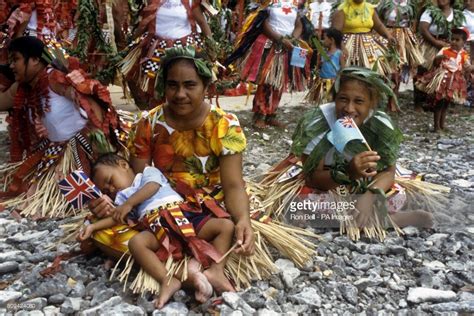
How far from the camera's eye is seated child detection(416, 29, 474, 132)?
5.64 meters

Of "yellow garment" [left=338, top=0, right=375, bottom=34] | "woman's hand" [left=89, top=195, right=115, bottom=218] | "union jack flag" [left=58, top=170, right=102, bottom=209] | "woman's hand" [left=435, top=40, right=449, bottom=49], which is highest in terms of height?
"yellow garment" [left=338, top=0, right=375, bottom=34]

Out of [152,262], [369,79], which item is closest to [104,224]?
[152,262]

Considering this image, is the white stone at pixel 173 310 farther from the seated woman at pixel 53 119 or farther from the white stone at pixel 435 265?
the seated woman at pixel 53 119

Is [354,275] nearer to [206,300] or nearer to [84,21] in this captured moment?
[206,300]

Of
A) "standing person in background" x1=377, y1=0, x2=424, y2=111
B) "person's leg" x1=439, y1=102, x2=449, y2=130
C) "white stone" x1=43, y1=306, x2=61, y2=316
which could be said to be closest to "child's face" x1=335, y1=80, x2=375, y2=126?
"white stone" x1=43, y1=306, x2=61, y2=316

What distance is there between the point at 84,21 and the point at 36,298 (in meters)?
3.51

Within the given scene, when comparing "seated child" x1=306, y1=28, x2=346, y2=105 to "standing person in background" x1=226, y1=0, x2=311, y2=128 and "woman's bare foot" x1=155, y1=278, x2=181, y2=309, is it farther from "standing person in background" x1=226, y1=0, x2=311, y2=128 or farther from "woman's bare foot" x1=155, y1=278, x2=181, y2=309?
"woman's bare foot" x1=155, y1=278, x2=181, y2=309

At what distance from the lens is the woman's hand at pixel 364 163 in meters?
2.78

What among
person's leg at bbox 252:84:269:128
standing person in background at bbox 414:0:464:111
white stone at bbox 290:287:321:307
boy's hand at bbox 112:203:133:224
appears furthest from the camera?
standing person in background at bbox 414:0:464:111

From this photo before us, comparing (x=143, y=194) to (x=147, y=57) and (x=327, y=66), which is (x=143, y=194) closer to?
(x=147, y=57)

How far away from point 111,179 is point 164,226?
1.40ft

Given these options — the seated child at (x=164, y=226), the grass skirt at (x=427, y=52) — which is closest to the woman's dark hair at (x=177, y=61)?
the seated child at (x=164, y=226)

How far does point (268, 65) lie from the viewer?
546 centimetres

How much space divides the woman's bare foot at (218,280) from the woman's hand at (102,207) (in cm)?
53
